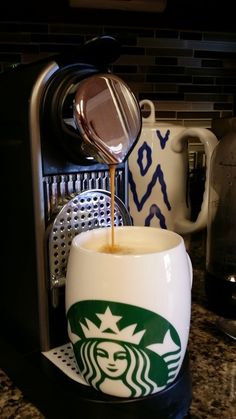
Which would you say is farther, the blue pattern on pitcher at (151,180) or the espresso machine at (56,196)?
the blue pattern on pitcher at (151,180)

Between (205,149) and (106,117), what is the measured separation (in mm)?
314

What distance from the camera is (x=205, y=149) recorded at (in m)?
0.65

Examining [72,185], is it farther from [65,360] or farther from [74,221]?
[65,360]

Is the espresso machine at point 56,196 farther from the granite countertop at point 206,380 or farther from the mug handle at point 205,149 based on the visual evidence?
the mug handle at point 205,149

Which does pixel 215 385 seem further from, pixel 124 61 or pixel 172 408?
pixel 124 61

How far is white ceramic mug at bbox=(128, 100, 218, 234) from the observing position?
670mm

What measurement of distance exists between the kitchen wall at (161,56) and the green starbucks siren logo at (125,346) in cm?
62

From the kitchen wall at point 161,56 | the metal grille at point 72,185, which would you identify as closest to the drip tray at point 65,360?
the metal grille at point 72,185

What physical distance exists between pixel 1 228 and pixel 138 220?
0.93 feet

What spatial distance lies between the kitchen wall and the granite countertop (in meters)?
0.52

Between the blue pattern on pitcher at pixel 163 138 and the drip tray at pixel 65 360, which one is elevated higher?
the blue pattern on pitcher at pixel 163 138

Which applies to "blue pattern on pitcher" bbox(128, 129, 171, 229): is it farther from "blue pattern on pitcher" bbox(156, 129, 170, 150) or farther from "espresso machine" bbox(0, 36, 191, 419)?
"espresso machine" bbox(0, 36, 191, 419)

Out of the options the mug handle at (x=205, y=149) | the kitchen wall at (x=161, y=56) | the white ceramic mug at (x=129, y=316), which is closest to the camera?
the white ceramic mug at (x=129, y=316)

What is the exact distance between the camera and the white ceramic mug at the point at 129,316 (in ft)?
1.06
